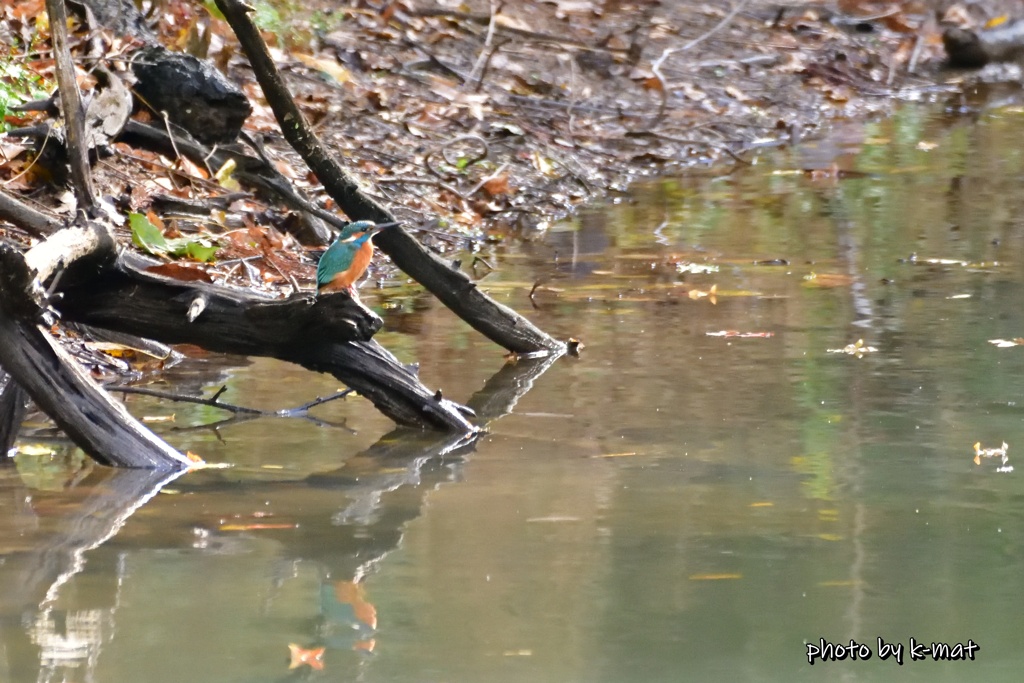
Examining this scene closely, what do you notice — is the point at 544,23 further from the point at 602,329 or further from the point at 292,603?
the point at 292,603

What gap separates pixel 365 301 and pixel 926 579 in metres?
4.22

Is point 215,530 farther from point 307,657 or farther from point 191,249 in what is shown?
point 191,249

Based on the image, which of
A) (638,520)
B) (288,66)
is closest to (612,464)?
(638,520)

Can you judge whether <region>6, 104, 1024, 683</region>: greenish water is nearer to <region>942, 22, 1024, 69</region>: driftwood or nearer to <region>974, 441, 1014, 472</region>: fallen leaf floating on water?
<region>974, 441, 1014, 472</region>: fallen leaf floating on water

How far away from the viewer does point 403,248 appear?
6430mm

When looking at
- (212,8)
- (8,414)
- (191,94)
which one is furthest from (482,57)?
(8,414)

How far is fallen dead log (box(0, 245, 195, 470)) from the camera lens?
4.63m

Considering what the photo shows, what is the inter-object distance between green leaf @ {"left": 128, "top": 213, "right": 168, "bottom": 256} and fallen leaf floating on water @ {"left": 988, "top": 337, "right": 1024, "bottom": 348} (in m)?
3.59

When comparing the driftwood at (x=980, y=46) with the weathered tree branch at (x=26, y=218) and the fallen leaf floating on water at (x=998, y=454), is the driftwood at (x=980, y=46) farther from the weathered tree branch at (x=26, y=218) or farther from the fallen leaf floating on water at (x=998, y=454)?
the weathered tree branch at (x=26, y=218)

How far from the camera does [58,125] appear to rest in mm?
7562

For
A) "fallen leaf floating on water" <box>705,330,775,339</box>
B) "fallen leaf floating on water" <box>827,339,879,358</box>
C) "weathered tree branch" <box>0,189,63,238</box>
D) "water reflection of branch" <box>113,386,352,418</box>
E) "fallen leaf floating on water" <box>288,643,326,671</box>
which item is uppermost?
"weathered tree branch" <box>0,189,63,238</box>

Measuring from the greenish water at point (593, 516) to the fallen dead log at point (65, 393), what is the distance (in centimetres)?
12

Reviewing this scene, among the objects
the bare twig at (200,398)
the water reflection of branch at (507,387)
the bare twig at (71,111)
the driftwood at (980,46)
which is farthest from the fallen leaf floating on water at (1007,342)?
the driftwood at (980,46)

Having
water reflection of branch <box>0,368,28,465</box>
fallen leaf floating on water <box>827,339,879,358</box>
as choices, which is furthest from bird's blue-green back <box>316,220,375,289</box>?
fallen leaf floating on water <box>827,339,879,358</box>
